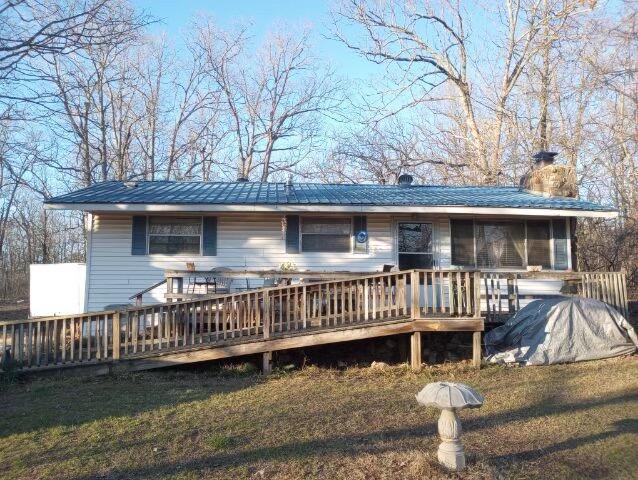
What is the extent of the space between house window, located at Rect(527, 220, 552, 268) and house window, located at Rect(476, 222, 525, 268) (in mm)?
154

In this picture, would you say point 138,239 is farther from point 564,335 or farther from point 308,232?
point 564,335

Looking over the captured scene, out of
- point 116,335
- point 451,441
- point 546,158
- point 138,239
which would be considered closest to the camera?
point 451,441

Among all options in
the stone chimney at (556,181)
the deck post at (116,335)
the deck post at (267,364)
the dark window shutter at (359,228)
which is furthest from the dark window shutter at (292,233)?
the stone chimney at (556,181)

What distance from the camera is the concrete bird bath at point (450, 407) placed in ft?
15.2

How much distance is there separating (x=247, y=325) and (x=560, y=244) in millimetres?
7569

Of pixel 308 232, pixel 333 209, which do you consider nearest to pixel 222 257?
pixel 308 232

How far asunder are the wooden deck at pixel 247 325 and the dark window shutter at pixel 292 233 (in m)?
2.99

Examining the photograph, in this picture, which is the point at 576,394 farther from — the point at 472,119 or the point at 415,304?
the point at 472,119

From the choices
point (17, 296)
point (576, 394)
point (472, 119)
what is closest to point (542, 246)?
point (576, 394)

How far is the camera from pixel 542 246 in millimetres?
12797

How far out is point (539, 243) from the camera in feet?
42.0

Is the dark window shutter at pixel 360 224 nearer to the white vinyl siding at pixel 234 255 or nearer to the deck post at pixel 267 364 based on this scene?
the white vinyl siding at pixel 234 255

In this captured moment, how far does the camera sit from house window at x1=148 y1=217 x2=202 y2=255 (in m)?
12.3

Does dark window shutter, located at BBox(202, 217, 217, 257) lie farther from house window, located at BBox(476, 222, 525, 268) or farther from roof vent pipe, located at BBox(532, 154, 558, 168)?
roof vent pipe, located at BBox(532, 154, 558, 168)
